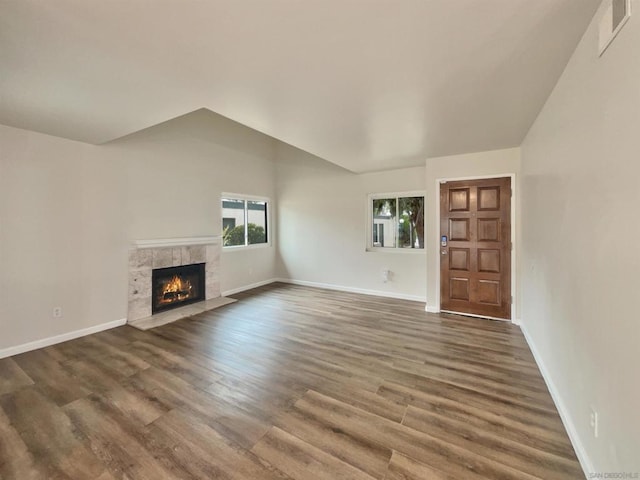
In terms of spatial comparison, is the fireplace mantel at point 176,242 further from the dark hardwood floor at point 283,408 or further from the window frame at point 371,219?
the window frame at point 371,219

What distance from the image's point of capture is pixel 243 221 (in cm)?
581

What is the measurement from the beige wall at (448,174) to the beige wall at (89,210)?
3746 millimetres

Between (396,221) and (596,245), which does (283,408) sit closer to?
(596,245)

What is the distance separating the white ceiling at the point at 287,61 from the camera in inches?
52.8

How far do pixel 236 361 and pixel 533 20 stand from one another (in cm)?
338

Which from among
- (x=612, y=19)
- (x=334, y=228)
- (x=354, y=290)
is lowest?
(x=354, y=290)

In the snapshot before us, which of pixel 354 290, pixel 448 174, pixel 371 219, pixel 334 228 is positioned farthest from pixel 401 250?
pixel 448 174

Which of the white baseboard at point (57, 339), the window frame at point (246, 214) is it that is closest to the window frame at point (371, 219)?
the window frame at point (246, 214)

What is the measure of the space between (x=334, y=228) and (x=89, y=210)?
398 cm

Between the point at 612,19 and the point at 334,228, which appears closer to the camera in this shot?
the point at 612,19

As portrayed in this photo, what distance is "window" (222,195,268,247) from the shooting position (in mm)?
5387

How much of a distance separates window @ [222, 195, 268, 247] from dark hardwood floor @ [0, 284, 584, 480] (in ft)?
7.94

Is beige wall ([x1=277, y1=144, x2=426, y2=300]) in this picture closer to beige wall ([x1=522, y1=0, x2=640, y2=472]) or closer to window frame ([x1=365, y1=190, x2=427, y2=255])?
window frame ([x1=365, y1=190, x2=427, y2=255])

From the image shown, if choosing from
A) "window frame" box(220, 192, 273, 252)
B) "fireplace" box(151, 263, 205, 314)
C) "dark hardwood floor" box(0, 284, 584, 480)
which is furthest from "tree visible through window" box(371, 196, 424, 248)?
"fireplace" box(151, 263, 205, 314)
